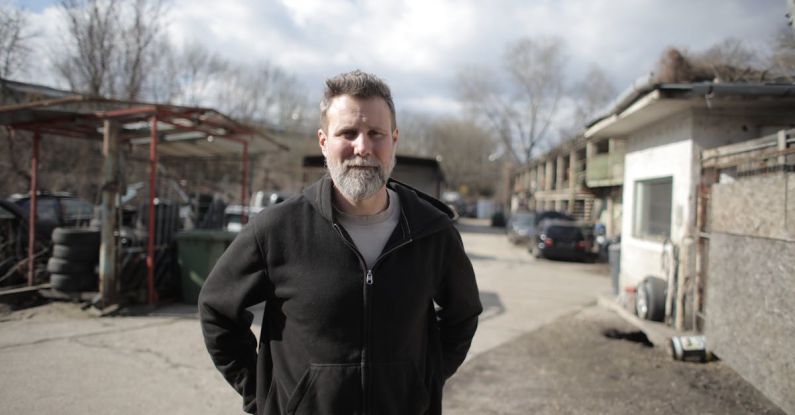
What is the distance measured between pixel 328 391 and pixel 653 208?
8.16 m

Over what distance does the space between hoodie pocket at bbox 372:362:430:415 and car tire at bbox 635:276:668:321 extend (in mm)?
6188

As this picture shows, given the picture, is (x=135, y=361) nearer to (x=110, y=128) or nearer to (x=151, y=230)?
(x=151, y=230)

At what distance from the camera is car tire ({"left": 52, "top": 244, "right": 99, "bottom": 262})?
6.84m

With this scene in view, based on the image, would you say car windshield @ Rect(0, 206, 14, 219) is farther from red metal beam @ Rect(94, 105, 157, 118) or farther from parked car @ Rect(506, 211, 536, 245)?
parked car @ Rect(506, 211, 536, 245)

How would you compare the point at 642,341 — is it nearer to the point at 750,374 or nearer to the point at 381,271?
the point at 750,374

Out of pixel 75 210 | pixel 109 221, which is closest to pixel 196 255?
pixel 109 221

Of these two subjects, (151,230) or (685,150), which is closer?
(685,150)

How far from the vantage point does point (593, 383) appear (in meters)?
4.92

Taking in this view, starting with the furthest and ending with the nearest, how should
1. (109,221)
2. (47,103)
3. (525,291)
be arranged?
(525,291), (109,221), (47,103)

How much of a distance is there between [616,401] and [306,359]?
12.7ft

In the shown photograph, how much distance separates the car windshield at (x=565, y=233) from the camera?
16875mm

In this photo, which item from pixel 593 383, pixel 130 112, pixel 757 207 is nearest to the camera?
pixel 757 207

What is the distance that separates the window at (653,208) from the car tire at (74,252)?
8990 millimetres

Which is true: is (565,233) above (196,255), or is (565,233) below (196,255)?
above
